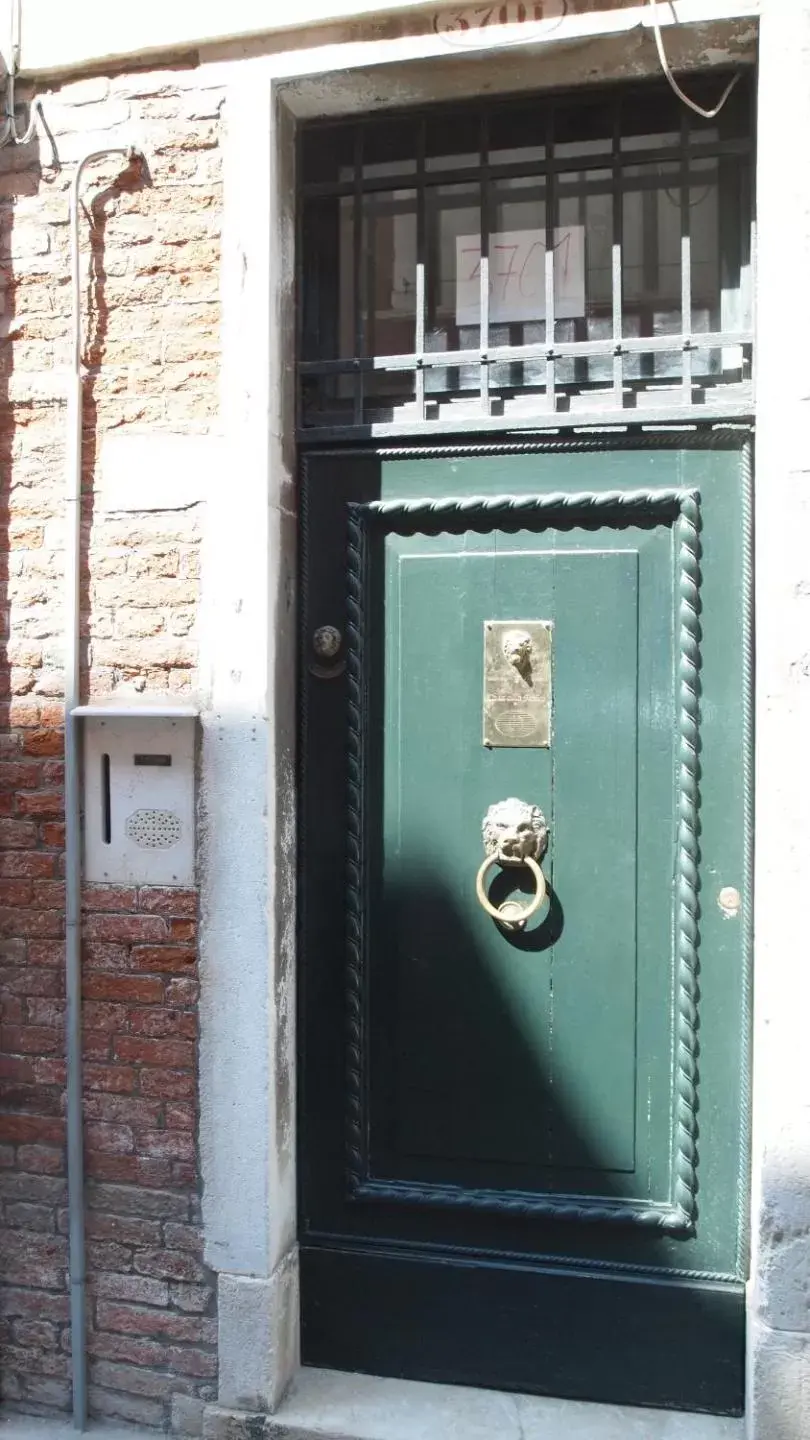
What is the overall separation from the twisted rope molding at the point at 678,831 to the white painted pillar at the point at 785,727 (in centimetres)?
21

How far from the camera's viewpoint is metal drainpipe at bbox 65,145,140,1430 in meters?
2.56

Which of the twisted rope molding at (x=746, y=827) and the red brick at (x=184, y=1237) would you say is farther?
the red brick at (x=184, y=1237)

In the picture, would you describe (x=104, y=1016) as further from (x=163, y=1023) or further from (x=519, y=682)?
(x=519, y=682)

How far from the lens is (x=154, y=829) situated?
101 inches

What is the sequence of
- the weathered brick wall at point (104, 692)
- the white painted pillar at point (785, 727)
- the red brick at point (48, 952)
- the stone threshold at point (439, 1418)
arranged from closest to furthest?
the white painted pillar at point (785, 727) < the stone threshold at point (439, 1418) < the weathered brick wall at point (104, 692) < the red brick at point (48, 952)

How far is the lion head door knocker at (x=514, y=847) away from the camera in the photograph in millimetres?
2506

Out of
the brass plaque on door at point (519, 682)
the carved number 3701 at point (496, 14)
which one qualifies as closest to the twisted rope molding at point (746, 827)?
the brass plaque on door at point (519, 682)

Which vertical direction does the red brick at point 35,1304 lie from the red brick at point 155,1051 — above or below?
below

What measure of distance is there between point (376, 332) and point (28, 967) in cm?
184

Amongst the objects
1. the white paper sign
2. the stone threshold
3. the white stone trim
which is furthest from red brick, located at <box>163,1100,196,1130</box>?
the white stone trim

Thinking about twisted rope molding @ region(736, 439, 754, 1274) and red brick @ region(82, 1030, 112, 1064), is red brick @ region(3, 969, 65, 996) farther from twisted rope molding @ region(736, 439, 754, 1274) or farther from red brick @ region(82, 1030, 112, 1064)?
twisted rope molding @ region(736, 439, 754, 1274)

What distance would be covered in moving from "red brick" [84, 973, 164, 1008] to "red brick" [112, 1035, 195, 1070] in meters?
0.10

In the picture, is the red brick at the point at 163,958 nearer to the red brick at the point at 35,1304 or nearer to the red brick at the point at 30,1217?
the red brick at the point at 30,1217

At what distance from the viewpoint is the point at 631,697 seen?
2510 mm
